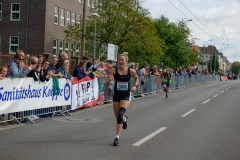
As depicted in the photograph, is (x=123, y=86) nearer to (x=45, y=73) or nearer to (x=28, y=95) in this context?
(x=28, y=95)

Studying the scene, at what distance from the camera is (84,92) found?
13.8 metres

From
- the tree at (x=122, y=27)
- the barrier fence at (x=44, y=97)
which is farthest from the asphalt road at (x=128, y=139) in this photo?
the tree at (x=122, y=27)

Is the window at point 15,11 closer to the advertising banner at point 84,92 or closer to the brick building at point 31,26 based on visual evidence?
the brick building at point 31,26

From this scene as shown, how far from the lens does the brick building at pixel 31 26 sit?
40906mm

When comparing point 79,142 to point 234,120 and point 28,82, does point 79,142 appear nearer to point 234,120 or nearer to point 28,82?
point 28,82

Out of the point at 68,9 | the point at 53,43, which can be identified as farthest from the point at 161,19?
the point at 53,43

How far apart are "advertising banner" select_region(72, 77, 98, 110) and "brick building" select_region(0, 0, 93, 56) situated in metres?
26.1

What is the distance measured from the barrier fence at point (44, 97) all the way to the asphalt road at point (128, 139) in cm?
43

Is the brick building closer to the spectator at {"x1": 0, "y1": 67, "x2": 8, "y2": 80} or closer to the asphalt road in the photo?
the asphalt road

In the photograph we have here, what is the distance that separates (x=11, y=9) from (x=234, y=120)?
35968 millimetres

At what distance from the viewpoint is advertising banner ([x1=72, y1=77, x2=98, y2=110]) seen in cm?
1306

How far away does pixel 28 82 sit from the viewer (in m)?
10.4

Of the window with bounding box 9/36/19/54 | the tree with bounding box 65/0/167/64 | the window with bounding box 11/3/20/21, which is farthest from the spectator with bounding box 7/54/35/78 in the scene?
the window with bounding box 11/3/20/21

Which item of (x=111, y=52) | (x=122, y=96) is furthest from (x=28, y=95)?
(x=111, y=52)
